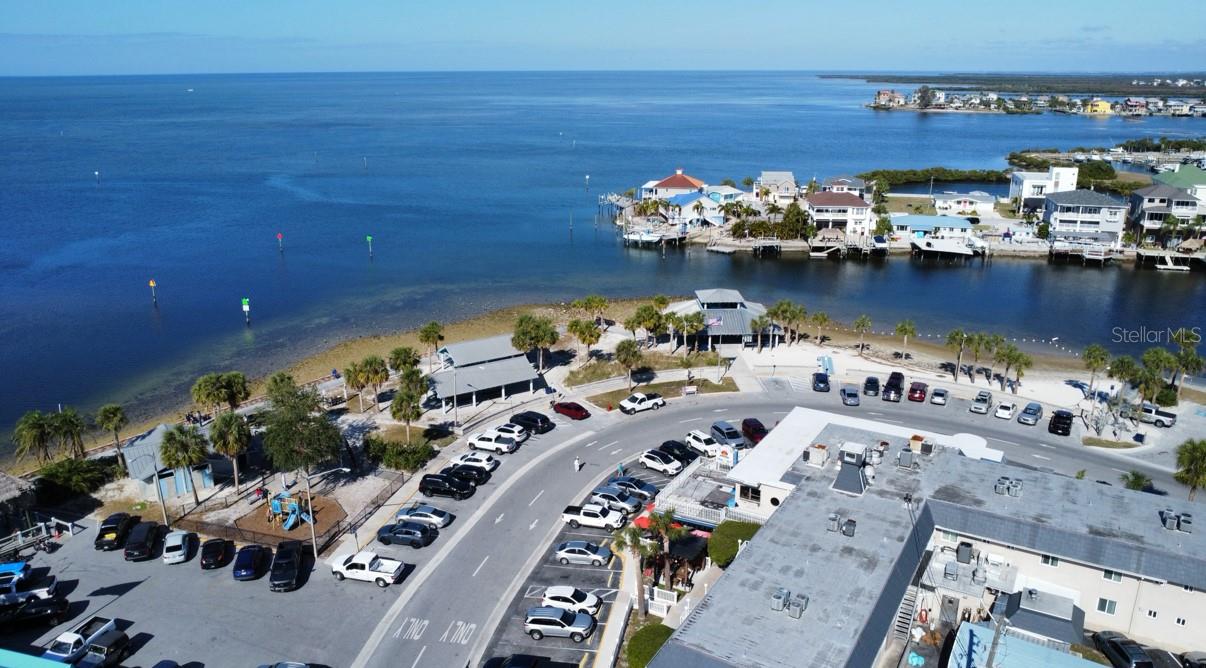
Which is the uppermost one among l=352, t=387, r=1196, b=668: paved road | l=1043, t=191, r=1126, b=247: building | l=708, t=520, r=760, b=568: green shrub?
l=1043, t=191, r=1126, b=247: building

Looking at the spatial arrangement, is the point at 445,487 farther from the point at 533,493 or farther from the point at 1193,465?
the point at 1193,465

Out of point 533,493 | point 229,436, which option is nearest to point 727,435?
point 533,493

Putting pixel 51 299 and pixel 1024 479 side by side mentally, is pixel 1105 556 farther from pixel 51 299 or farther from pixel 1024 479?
pixel 51 299

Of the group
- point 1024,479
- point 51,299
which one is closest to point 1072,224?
point 1024,479

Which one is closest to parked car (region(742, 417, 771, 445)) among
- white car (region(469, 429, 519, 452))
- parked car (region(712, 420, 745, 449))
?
parked car (region(712, 420, 745, 449))

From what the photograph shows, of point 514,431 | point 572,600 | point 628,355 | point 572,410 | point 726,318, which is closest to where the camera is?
point 572,600

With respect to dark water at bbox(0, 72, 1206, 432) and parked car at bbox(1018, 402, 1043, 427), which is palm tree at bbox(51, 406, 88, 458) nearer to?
dark water at bbox(0, 72, 1206, 432)
